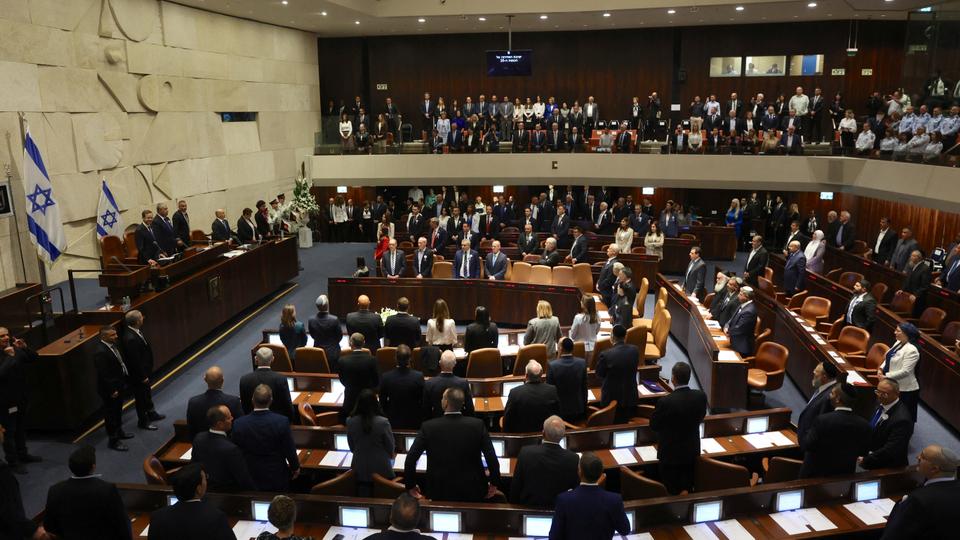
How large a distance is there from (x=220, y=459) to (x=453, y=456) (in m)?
1.54

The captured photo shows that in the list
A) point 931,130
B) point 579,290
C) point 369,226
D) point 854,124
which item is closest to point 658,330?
point 579,290

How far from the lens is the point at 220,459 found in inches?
180

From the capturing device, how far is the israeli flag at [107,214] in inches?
489

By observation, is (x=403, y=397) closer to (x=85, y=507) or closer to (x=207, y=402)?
(x=207, y=402)

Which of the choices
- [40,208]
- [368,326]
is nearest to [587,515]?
[368,326]

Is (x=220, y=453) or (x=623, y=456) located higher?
(x=220, y=453)

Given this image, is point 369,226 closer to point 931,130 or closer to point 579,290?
point 579,290

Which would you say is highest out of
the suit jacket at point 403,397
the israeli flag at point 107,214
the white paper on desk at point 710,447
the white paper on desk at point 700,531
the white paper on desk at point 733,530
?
the israeli flag at point 107,214

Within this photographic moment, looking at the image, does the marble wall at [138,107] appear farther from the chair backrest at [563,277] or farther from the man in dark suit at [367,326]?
the chair backrest at [563,277]

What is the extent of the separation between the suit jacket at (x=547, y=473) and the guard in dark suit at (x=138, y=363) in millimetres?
5204

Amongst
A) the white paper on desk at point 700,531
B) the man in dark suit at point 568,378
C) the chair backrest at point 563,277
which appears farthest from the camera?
the chair backrest at point 563,277

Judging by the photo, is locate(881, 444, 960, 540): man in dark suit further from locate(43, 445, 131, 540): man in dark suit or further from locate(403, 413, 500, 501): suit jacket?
locate(43, 445, 131, 540): man in dark suit

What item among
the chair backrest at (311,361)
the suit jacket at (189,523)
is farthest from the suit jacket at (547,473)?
Answer: the chair backrest at (311,361)

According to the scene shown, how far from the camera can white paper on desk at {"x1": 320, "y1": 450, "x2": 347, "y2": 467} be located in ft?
19.0
